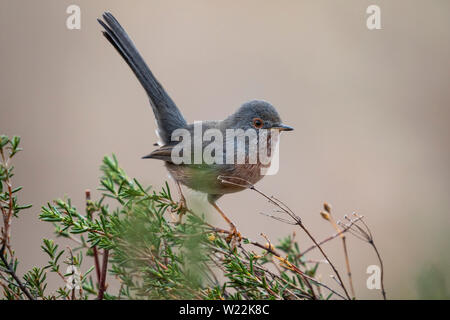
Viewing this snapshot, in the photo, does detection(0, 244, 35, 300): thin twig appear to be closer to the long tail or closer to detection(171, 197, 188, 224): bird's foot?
detection(171, 197, 188, 224): bird's foot

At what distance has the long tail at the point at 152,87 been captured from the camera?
2.91 m

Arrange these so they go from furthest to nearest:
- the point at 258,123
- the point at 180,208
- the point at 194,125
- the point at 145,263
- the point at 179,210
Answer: the point at 194,125 → the point at 258,123 → the point at 179,210 → the point at 180,208 → the point at 145,263

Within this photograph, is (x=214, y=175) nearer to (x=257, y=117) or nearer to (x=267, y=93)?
Result: (x=257, y=117)

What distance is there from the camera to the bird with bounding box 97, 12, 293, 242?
2838 millimetres

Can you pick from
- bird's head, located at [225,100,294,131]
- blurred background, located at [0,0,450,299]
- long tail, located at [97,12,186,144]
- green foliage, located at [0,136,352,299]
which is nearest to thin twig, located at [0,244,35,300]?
green foliage, located at [0,136,352,299]

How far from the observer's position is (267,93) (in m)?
5.76

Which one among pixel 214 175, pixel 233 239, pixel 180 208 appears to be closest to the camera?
pixel 233 239

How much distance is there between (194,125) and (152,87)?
0.44m

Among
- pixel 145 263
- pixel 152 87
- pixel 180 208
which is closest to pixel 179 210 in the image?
pixel 180 208

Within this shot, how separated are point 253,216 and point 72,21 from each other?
10.3 feet

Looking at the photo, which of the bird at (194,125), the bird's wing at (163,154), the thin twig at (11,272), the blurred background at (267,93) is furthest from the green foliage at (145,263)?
the blurred background at (267,93)

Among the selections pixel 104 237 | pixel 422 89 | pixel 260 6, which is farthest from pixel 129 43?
pixel 422 89

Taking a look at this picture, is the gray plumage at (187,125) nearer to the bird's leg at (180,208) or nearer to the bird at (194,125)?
the bird at (194,125)

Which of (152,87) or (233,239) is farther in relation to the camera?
(152,87)
